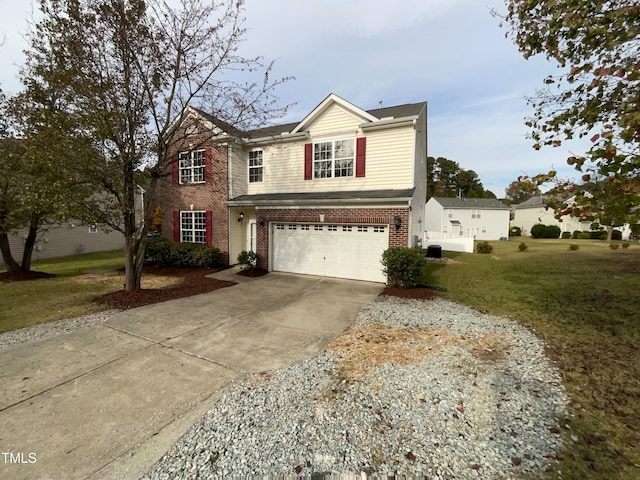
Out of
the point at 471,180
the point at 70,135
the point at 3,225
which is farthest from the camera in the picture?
the point at 471,180

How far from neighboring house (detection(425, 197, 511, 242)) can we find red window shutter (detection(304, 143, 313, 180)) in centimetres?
2893

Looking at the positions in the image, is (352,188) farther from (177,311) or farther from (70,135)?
(70,135)

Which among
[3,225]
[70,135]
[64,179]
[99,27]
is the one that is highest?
[99,27]

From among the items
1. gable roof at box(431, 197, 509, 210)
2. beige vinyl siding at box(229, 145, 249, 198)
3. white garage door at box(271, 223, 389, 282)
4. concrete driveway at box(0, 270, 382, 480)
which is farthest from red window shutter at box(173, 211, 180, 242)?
gable roof at box(431, 197, 509, 210)

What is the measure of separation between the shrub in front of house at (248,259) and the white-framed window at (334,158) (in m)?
4.47

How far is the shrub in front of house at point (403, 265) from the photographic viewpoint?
9156mm

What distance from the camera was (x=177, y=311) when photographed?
701cm

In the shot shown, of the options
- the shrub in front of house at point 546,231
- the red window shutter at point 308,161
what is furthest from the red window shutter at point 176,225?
the shrub in front of house at point 546,231

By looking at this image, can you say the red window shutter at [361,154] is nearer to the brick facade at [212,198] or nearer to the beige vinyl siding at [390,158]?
the beige vinyl siding at [390,158]

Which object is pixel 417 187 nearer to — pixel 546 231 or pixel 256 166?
pixel 256 166

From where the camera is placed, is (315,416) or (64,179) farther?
(64,179)

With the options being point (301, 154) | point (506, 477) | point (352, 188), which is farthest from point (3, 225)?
point (506, 477)

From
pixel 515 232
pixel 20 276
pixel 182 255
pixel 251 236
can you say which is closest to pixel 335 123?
pixel 251 236

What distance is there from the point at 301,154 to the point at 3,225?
11.5 metres
